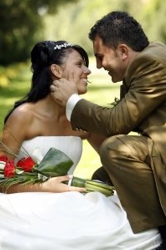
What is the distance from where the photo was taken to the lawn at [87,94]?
9875 millimetres

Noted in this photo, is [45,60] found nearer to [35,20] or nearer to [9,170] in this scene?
[9,170]

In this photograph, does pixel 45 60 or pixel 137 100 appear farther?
pixel 45 60

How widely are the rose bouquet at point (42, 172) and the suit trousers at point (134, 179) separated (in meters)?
0.33

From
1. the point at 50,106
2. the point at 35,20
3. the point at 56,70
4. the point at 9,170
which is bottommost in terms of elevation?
the point at 9,170

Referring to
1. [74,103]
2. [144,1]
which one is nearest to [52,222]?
[74,103]

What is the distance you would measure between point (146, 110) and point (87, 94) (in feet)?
54.3

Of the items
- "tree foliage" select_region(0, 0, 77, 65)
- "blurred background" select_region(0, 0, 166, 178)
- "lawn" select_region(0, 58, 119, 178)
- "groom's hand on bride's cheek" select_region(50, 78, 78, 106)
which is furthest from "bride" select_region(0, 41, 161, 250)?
"tree foliage" select_region(0, 0, 77, 65)

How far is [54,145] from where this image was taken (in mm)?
4715

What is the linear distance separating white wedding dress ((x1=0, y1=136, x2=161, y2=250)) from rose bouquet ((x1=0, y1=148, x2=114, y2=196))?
0.10m

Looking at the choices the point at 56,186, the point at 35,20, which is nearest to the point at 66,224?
the point at 56,186

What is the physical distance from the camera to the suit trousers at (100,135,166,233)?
12.5 ft

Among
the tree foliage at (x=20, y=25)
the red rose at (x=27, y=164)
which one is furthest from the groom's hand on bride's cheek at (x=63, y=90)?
the tree foliage at (x=20, y=25)

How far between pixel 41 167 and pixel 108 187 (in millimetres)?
451

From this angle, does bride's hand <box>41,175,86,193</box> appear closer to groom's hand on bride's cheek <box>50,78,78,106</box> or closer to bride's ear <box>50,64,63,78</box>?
groom's hand on bride's cheek <box>50,78,78,106</box>
